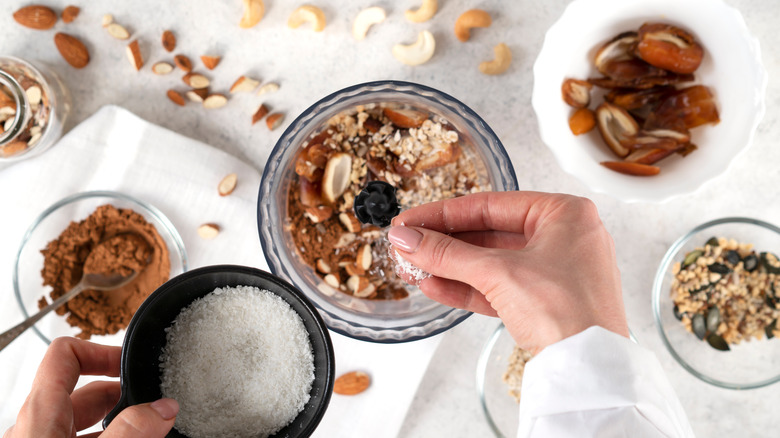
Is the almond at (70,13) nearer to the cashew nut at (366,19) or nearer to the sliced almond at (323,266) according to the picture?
the cashew nut at (366,19)

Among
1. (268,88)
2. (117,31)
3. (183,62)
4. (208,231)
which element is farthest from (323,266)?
(117,31)

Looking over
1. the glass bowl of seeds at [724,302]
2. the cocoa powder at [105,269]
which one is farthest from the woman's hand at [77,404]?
the glass bowl of seeds at [724,302]

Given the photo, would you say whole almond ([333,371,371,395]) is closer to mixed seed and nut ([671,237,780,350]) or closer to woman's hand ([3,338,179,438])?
woman's hand ([3,338,179,438])

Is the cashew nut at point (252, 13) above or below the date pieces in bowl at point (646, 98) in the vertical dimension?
above

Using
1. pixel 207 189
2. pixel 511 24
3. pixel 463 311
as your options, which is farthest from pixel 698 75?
pixel 207 189

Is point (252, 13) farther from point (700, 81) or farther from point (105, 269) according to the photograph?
point (700, 81)

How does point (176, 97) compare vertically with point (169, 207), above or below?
above
